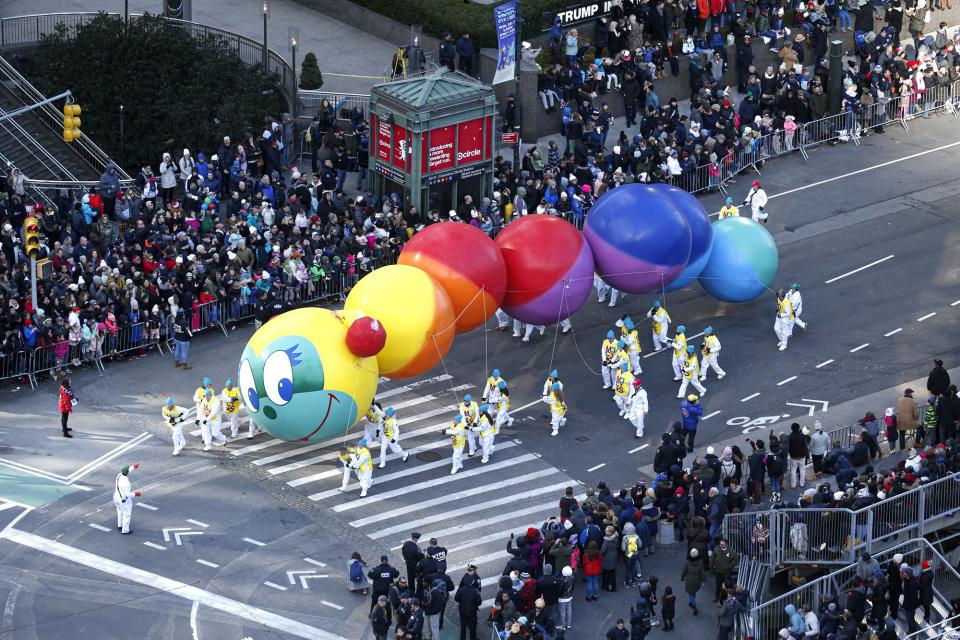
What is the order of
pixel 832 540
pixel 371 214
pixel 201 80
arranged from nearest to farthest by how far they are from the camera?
pixel 832 540 → pixel 371 214 → pixel 201 80

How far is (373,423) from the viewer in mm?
43719

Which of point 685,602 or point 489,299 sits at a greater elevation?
point 489,299

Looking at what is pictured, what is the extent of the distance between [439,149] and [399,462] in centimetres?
1169

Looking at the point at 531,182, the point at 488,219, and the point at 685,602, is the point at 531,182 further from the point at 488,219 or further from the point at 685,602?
the point at 685,602

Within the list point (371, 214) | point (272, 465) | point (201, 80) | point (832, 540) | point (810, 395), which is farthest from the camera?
point (201, 80)

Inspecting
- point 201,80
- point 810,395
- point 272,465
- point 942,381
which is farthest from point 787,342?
point 201,80

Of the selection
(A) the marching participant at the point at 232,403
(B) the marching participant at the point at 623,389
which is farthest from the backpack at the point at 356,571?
(B) the marching participant at the point at 623,389

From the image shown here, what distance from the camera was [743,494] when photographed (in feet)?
132

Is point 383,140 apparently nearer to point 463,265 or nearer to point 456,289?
point 463,265

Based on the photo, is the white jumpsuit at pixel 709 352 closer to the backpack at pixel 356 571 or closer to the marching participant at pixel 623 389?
the marching participant at pixel 623 389

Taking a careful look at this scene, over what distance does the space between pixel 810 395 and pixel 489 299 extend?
7.90m

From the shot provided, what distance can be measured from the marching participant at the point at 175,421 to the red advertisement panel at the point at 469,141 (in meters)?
12.7

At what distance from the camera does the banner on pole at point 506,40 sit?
176 ft

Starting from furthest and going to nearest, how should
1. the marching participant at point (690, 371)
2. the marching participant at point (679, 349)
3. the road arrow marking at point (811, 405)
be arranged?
the marching participant at point (679, 349), the marching participant at point (690, 371), the road arrow marking at point (811, 405)
